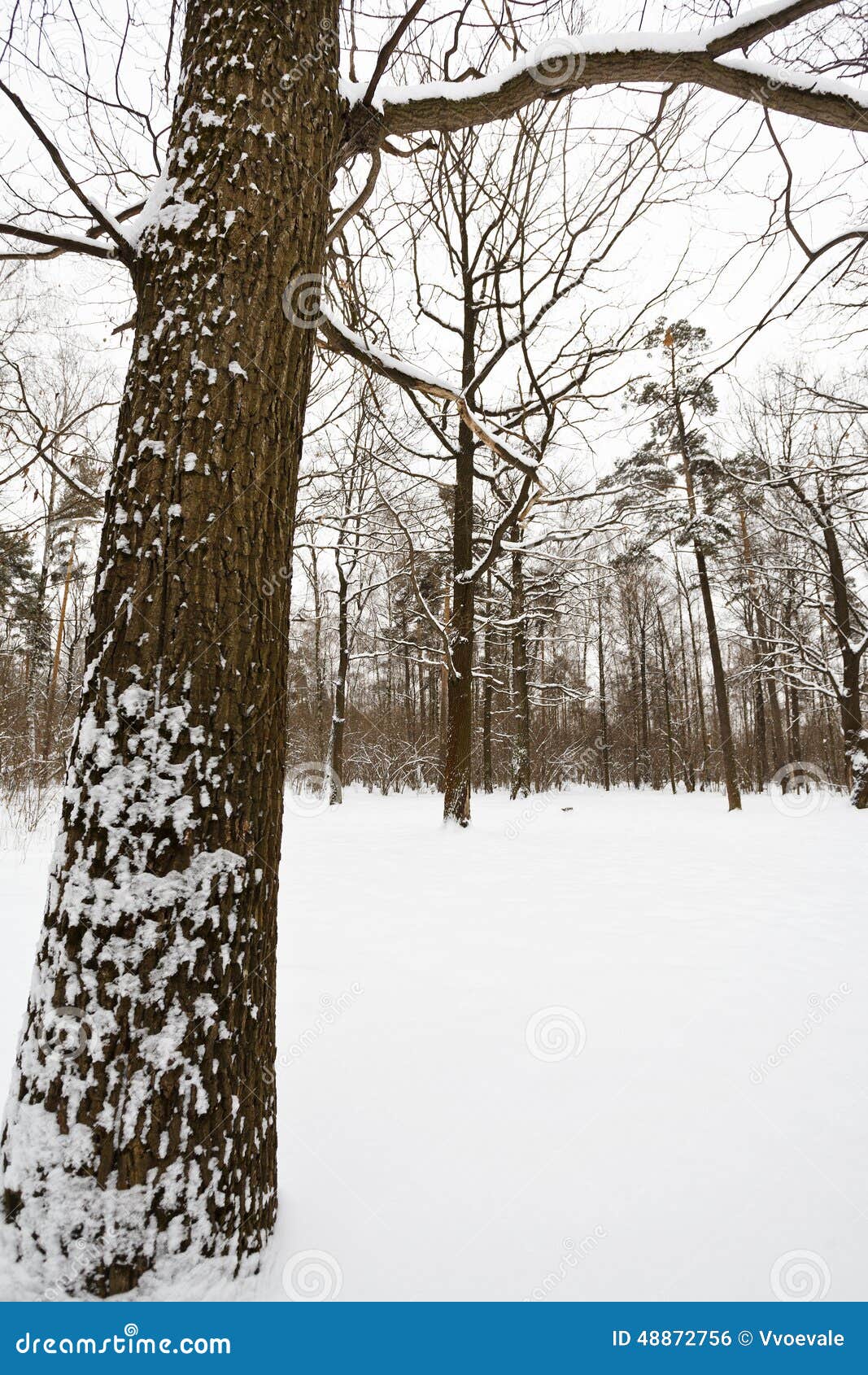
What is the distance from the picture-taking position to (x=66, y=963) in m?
1.24

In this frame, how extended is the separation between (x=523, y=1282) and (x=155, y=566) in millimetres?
1779

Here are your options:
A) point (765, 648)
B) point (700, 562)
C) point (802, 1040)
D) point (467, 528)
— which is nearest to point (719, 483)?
point (700, 562)

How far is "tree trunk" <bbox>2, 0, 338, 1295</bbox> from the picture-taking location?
3.91 feet
